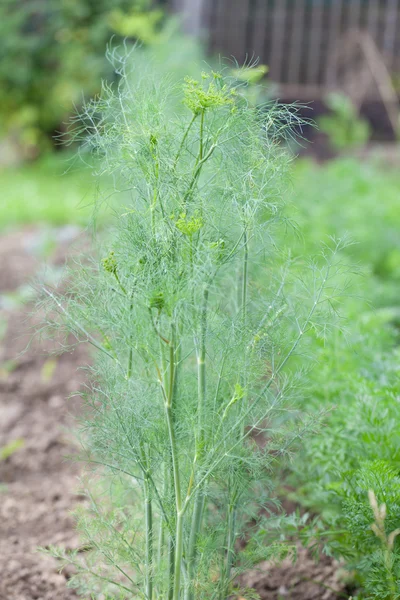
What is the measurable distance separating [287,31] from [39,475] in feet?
27.4

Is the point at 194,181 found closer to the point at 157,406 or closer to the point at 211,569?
the point at 157,406

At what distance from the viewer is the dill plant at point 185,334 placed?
5.57 feet

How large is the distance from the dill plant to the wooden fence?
8721 mm

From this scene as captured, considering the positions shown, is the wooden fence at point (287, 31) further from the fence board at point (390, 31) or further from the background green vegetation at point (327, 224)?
the background green vegetation at point (327, 224)

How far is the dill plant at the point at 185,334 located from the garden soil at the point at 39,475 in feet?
0.61

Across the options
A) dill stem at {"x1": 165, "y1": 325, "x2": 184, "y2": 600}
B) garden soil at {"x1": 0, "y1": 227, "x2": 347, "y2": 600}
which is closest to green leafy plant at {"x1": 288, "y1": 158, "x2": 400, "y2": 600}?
garden soil at {"x1": 0, "y1": 227, "x2": 347, "y2": 600}

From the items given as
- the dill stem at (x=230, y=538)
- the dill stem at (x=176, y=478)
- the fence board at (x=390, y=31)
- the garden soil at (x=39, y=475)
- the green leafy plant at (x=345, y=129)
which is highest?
the fence board at (x=390, y=31)

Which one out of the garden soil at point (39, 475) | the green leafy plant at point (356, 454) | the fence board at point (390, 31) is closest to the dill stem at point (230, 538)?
the garden soil at point (39, 475)

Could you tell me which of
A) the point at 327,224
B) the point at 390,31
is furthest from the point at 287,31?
the point at 327,224

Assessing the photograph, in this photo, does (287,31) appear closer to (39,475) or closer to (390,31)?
(390,31)

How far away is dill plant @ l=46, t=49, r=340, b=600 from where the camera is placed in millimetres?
1699

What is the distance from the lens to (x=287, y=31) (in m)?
10.3

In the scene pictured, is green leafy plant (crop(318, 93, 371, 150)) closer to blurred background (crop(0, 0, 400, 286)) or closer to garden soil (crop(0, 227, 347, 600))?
blurred background (crop(0, 0, 400, 286))

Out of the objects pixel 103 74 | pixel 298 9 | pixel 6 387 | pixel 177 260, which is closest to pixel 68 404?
pixel 6 387
